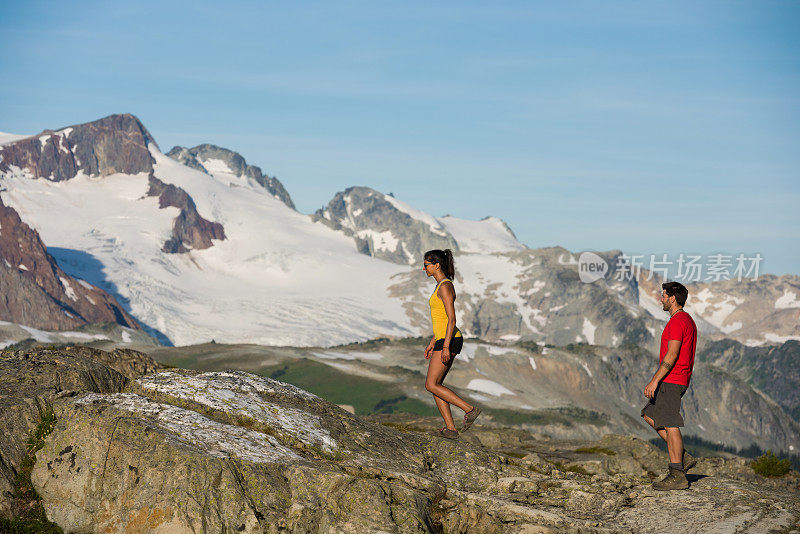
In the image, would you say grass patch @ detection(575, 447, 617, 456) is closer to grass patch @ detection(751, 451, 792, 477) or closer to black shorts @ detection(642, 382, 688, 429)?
grass patch @ detection(751, 451, 792, 477)

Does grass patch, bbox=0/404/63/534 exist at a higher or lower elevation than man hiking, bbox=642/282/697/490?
lower

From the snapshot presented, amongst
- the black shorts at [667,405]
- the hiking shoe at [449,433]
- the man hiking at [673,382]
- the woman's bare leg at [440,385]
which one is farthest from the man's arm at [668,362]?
the hiking shoe at [449,433]

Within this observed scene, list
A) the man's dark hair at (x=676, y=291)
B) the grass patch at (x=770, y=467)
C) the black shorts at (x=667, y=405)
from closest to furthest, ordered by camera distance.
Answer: the black shorts at (x=667, y=405), the man's dark hair at (x=676, y=291), the grass patch at (x=770, y=467)

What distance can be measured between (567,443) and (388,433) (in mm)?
38444

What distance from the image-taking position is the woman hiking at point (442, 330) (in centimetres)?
2231

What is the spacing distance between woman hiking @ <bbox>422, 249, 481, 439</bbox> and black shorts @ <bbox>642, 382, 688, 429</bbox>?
181 inches

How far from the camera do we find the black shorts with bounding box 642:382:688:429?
20.6 m

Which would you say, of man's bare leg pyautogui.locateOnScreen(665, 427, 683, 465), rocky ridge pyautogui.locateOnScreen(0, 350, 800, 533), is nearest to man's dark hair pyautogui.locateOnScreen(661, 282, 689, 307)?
man's bare leg pyautogui.locateOnScreen(665, 427, 683, 465)

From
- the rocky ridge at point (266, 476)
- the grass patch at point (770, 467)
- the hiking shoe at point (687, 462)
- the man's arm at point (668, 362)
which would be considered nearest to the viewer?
the rocky ridge at point (266, 476)

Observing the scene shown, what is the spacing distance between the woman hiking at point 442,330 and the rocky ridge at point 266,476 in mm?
1440

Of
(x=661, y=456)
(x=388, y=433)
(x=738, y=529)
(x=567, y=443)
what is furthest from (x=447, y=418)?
(x=567, y=443)

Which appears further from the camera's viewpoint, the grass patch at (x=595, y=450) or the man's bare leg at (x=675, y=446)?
the grass patch at (x=595, y=450)

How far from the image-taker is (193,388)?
21547mm

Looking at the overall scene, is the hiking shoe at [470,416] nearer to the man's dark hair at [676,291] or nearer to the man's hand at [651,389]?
the man's hand at [651,389]
